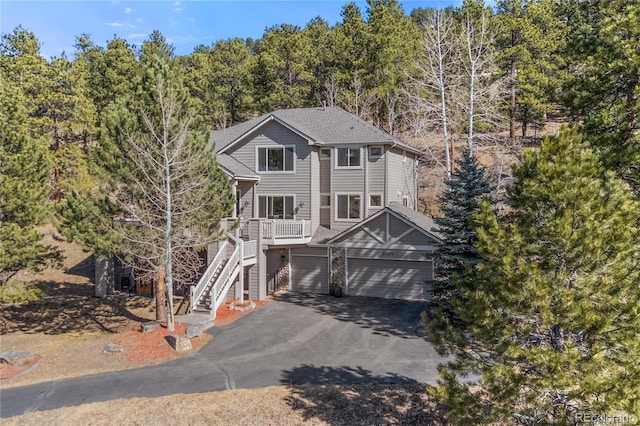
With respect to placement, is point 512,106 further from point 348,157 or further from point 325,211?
point 325,211

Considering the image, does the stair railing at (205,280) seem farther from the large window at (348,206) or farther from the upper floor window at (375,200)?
the upper floor window at (375,200)

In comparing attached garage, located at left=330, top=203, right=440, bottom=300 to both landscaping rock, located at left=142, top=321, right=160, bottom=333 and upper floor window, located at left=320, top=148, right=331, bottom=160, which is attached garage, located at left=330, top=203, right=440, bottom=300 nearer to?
upper floor window, located at left=320, top=148, right=331, bottom=160

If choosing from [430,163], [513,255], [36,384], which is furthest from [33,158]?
[430,163]

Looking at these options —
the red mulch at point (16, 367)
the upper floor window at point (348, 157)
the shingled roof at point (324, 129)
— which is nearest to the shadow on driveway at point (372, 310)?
the upper floor window at point (348, 157)

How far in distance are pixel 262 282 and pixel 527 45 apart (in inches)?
1116

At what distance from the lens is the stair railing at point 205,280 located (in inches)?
679

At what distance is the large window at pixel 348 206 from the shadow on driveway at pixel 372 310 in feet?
15.1

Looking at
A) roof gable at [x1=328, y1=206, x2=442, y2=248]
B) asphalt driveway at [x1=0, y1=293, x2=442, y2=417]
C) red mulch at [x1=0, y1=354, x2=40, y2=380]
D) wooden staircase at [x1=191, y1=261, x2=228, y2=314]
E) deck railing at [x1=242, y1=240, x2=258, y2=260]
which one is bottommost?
red mulch at [x1=0, y1=354, x2=40, y2=380]

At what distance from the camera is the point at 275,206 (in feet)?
77.4

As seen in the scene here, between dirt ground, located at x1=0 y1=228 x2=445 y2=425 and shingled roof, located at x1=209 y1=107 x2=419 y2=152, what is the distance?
9.92 m

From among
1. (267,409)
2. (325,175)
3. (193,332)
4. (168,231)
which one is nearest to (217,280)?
(193,332)

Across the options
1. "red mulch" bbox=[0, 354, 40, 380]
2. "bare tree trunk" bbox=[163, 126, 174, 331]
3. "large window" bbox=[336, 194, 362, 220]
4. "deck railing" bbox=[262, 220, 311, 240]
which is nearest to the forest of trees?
"bare tree trunk" bbox=[163, 126, 174, 331]

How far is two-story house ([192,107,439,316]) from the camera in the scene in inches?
812

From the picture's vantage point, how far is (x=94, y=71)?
128 feet
